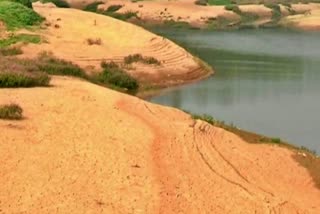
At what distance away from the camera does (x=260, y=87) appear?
40.6m

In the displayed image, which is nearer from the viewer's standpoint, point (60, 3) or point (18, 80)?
point (18, 80)

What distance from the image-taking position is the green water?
2900cm

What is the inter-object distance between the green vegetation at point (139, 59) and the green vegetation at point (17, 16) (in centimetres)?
742

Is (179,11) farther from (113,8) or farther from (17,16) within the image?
(17,16)

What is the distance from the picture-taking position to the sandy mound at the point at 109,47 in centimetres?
3912

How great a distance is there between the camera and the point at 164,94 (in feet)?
121

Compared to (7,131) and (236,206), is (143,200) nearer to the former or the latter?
(236,206)

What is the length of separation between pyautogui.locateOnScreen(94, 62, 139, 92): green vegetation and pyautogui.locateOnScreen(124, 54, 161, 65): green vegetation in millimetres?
2794

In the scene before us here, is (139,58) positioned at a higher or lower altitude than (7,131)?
lower

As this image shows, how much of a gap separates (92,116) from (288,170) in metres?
6.15

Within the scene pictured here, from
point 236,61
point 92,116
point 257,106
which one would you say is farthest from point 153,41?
point 92,116

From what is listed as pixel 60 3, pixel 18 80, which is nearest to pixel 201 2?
pixel 60 3

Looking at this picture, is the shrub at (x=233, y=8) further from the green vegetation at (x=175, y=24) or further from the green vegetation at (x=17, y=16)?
the green vegetation at (x=17, y=16)

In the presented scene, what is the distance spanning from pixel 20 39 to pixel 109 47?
236 inches
